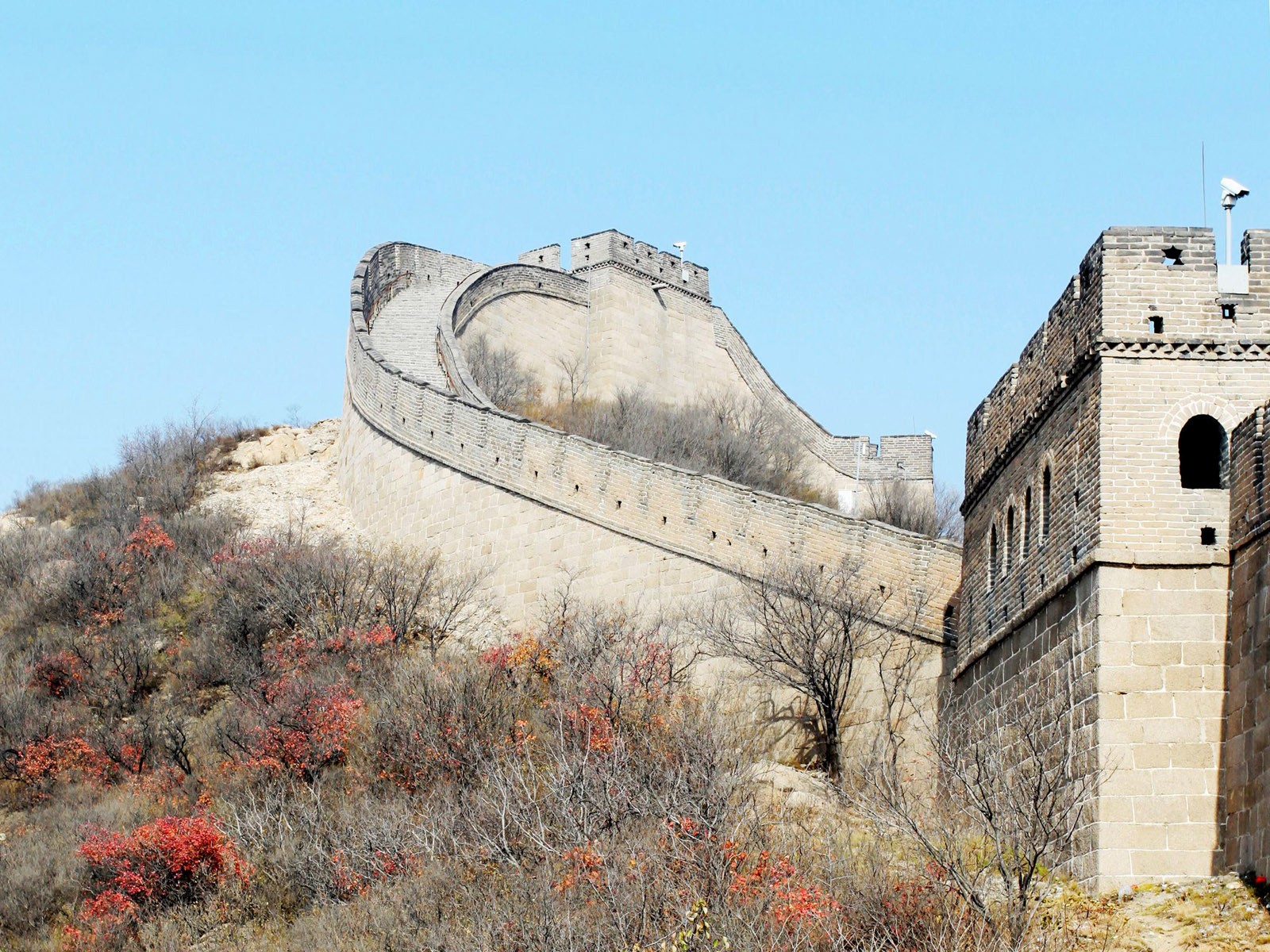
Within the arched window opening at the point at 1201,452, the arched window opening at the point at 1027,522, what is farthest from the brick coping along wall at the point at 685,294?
the arched window opening at the point at 1201,452

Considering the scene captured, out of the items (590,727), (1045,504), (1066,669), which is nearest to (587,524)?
(590,727)

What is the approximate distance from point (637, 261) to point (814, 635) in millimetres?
21233

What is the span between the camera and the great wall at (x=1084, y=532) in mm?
15391

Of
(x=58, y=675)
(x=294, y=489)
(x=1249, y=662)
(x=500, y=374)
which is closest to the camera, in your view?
Result: (x=1249, y=662)

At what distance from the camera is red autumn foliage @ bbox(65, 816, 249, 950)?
20.1m

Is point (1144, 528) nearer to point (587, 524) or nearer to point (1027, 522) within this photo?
point (1027, 522)

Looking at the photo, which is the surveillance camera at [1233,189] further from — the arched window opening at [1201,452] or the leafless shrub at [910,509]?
the leafless shrub at [910,509]

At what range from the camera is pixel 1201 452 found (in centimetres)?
1694

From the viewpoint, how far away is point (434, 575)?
91.6 feet

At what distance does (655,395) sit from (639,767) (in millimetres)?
22041

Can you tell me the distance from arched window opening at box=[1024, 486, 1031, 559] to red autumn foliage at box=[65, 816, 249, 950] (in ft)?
27.6

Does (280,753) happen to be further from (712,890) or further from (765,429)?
(765,429)

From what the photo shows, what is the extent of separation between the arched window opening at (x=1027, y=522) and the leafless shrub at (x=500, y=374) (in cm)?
1821

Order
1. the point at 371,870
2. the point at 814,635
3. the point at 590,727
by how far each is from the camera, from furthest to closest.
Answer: the point at 814,635 → the point at 590,727 → the point at 371,870
